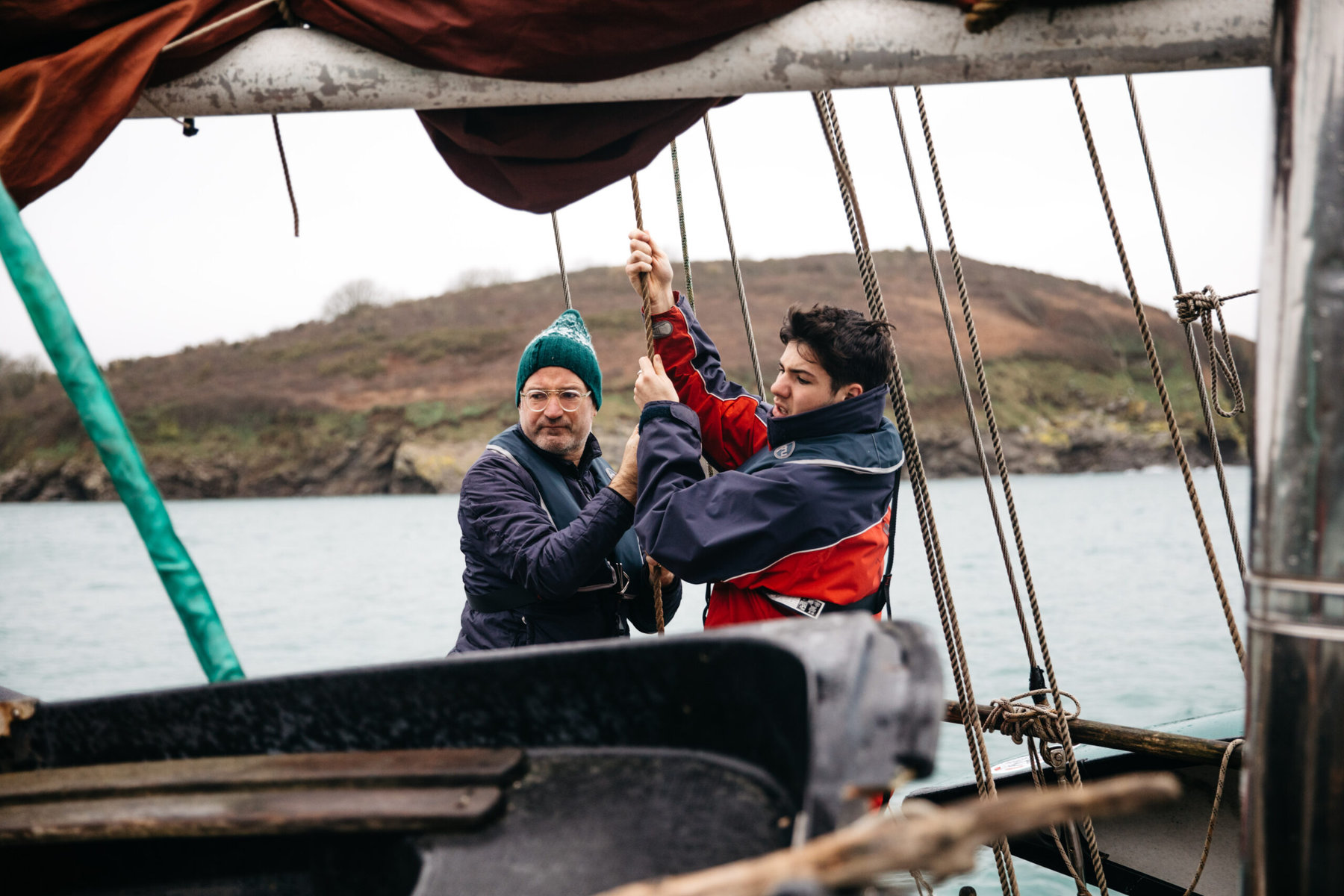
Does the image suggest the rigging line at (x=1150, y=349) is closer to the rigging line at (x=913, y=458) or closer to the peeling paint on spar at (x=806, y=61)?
the rigging line at (x=913, y=458)

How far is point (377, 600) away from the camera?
2561 cm

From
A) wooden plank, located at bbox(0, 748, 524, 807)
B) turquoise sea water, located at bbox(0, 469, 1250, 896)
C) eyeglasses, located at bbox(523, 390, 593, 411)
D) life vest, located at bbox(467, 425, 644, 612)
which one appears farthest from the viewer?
turquoise sea water, located at bbox(0, 469, 1250, 896)

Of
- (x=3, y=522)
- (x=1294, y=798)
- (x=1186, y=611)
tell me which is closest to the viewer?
(x=1294, y=798)

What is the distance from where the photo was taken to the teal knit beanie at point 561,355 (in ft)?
7.93

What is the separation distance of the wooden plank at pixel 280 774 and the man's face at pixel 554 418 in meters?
1.02

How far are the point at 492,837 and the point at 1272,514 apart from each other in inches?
44.5

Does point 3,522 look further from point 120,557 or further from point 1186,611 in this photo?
point 1186,611

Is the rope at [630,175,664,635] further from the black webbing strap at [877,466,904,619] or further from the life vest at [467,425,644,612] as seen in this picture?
the black webbing strap at [877,466,904,619]

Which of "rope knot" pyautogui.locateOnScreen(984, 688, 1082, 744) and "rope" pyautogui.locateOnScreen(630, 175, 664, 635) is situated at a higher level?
"rope" pyautogui.locateOnScreen(630, 175, 664, 635)

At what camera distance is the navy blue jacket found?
210 cm

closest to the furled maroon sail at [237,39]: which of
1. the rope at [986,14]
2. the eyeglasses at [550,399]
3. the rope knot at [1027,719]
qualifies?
the rope at [986,14]

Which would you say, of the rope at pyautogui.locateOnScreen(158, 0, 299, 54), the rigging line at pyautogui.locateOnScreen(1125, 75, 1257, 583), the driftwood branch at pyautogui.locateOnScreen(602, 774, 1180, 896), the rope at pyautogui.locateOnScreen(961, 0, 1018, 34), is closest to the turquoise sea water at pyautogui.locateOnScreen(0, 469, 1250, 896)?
the rigging line at pyautogui.locateOnScreen(1125, 75, 1257, 583)

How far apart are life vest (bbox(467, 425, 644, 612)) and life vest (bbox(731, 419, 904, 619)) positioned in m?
0.42

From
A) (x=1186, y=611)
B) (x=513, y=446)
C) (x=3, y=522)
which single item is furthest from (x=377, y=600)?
(x=3, y=522)
